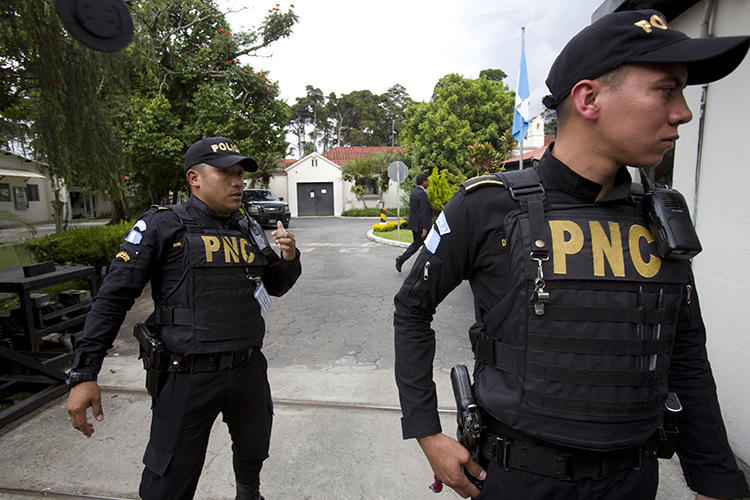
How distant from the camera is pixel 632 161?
1.15 metres

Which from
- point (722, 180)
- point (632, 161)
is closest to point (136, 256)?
point (632, 161)

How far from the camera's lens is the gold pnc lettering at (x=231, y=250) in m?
2.04

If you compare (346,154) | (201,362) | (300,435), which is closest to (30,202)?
(346,154)

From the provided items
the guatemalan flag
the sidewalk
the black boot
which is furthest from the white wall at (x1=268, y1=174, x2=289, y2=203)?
the black boot

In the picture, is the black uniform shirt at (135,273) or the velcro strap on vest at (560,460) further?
the black uniform shirt at (135,273)

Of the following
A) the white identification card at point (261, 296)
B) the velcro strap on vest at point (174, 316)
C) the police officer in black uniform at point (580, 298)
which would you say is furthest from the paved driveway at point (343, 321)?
the police officer in black uniform at point (580, 298)

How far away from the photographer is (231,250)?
6.78ft

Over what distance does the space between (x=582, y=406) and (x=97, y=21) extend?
4216 mm

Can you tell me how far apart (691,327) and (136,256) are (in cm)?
217

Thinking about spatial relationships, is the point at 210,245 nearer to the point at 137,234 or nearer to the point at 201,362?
the point at 137,234

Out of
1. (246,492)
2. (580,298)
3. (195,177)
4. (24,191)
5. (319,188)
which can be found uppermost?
(319,188)

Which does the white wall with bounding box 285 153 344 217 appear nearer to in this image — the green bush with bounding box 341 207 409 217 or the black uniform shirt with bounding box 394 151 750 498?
the green bush with bounding box 341 207 409 217

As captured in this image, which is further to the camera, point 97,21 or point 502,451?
point 97,21

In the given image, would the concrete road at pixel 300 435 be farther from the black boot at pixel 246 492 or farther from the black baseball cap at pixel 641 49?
the black baseball cap at pixel 641 49
